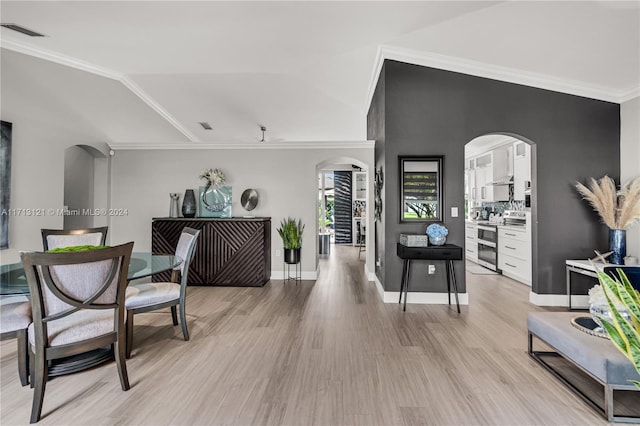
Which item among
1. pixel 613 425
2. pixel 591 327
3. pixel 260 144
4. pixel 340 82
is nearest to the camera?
pixel 613 425

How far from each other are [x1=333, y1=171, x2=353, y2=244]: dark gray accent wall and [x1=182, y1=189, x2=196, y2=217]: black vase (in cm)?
624

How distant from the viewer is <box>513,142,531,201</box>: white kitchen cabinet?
5219 millimetres

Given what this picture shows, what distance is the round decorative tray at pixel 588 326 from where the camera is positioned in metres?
1.99

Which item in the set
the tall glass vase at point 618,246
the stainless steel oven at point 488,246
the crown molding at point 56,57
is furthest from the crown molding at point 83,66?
the tall glass vase at point 618,246

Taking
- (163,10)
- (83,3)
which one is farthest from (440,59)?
(83,3)

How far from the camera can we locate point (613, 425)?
1686mm

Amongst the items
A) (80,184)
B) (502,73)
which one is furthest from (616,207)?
(80,184)

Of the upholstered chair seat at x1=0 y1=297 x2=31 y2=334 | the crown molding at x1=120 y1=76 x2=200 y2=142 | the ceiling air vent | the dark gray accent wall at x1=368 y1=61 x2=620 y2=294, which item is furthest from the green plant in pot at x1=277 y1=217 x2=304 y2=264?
the ceiling air vent

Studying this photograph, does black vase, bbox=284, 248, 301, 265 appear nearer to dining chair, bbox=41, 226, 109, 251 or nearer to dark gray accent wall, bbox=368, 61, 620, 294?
dark gray accent wall, bbox=368, 61, 620, 294

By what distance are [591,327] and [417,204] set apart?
2.12 metres

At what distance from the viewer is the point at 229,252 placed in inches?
190

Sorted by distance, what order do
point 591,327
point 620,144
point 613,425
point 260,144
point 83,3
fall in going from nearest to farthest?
point 613,425 < point 591,327 < point 83,3 < point 620,144 < point 260,144

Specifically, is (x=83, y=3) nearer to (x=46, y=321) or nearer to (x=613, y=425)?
(x=46, y=321)

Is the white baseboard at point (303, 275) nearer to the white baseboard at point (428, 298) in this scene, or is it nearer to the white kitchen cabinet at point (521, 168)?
the white baseboard at point (428, 298)
